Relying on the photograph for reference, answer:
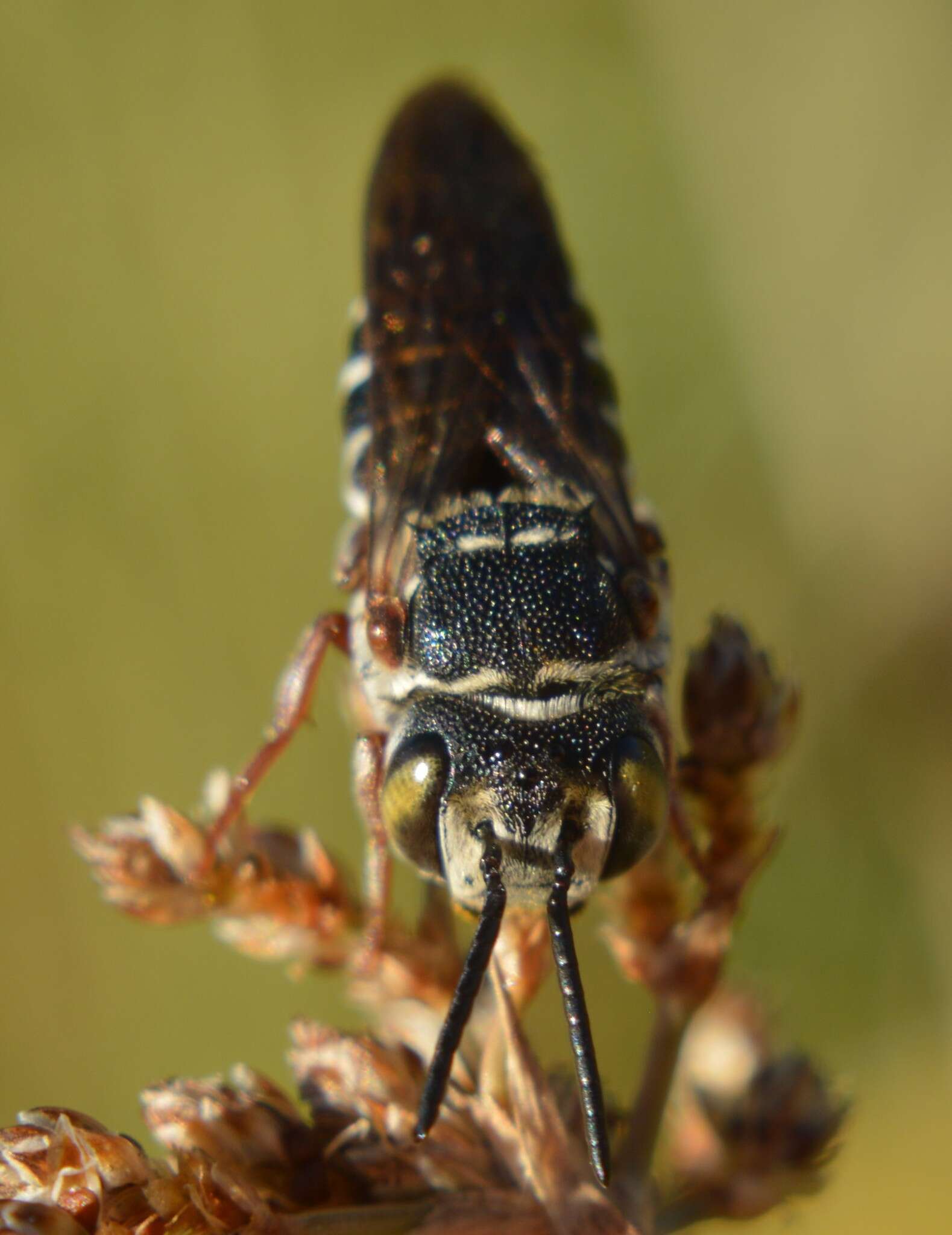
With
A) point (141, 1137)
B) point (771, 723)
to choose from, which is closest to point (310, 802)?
point (141, 1137)

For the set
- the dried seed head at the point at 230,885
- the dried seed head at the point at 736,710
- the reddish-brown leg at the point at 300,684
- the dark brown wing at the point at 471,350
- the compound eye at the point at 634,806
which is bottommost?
the dried seed head at the point at 230,885

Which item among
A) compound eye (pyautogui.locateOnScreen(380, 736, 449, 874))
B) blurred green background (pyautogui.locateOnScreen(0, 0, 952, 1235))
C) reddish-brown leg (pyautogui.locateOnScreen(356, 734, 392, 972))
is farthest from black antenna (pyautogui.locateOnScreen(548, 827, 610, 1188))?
Result: blurred green background (pyautogui.locateOnScreen(0, 0, 952, 1235))

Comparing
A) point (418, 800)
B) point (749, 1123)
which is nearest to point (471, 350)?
point (418, 800)

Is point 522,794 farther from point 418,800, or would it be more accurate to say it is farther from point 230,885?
point 230,885

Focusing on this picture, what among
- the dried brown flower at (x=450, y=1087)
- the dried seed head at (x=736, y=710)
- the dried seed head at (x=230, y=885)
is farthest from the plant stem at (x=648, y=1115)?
the dried seed head at (x=230, y=885)

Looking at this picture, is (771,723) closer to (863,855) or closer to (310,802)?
(863,855)

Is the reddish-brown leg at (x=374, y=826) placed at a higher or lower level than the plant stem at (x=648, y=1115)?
higher

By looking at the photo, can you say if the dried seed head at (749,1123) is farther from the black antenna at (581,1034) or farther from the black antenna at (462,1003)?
the black antenna at (462,1003)

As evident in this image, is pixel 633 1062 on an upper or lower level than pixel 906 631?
lower

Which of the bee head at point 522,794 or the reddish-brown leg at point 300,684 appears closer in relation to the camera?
the bee head at point 522,794
